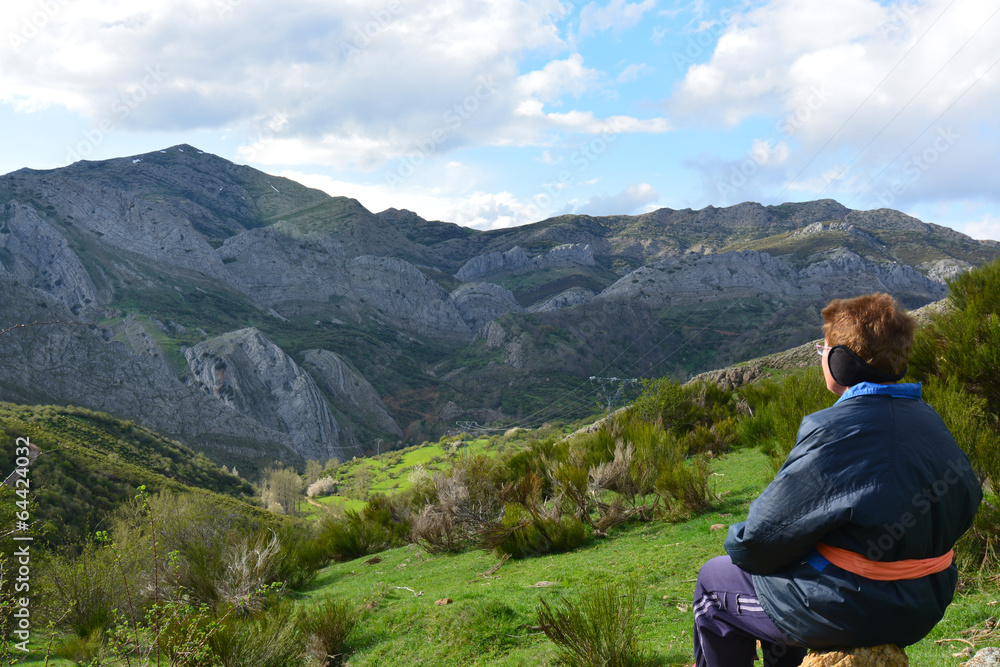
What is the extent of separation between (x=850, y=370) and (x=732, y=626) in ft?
4.18

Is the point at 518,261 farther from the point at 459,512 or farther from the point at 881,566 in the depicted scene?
the point at 881,566

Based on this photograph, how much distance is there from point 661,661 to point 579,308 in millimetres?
126610

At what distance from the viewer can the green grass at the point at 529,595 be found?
161 inches

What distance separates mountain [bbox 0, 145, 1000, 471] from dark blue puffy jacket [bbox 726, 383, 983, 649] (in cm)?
6199

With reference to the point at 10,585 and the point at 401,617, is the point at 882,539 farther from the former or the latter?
the point at 10,585

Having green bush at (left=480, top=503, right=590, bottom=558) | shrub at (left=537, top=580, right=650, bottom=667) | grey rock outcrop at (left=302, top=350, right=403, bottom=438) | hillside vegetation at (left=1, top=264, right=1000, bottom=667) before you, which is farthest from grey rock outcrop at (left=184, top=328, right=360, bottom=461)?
shrub at (left=537, top=580, right=650, bottom=667)

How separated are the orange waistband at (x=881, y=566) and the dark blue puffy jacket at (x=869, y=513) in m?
0.02

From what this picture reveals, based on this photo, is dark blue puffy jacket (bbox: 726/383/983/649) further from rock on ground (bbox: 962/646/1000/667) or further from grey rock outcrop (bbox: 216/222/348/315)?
grey rock outcrop (bbox: 216/222/348/315)

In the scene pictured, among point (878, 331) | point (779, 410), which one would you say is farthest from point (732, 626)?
point (779, 410)

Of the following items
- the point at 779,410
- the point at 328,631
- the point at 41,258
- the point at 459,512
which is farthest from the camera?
the point at 41,258

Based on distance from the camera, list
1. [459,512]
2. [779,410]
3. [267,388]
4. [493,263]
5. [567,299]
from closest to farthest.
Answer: [459,512] < [779,410] < [267,388] < [567,299] < [493,263]

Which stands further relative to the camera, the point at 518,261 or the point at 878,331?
the point at 518,261

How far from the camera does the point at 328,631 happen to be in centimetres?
534

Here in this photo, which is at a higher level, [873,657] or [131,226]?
[131,226]
